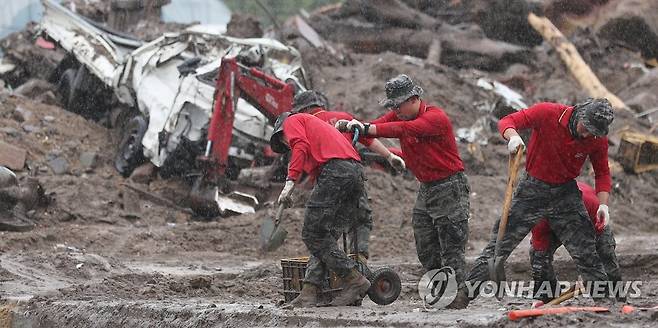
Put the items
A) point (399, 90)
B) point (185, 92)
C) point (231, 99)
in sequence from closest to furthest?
point (399, 90)
point (231, 99)
point (185, 92)

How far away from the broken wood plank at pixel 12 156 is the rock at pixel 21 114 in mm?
2103

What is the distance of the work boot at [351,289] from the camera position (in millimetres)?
7723

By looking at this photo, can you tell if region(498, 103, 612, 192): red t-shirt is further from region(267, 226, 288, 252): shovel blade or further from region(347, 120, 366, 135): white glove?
region(267, 226, 288, 252): shovel blade

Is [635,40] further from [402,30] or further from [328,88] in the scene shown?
[328,88]

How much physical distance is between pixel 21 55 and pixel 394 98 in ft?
53.2

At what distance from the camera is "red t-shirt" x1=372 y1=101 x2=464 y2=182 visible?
7848mm

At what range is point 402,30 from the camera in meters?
25.9

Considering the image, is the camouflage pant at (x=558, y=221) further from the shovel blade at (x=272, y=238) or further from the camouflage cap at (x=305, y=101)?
the shovel blade at (x=272, y=238)

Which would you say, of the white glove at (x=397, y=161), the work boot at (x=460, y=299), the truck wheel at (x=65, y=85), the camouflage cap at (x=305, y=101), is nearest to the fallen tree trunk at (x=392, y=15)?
the truck wheel at (x=65, y=85)

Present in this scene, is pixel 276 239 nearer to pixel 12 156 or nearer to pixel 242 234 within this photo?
pixel 242 234

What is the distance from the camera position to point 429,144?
26.5 feet

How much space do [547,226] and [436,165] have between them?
3.33ft

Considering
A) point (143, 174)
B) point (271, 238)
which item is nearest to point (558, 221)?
point (271, 238)

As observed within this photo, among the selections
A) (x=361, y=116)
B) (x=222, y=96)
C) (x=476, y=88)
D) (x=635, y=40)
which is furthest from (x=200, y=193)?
(x=635, y=40)
